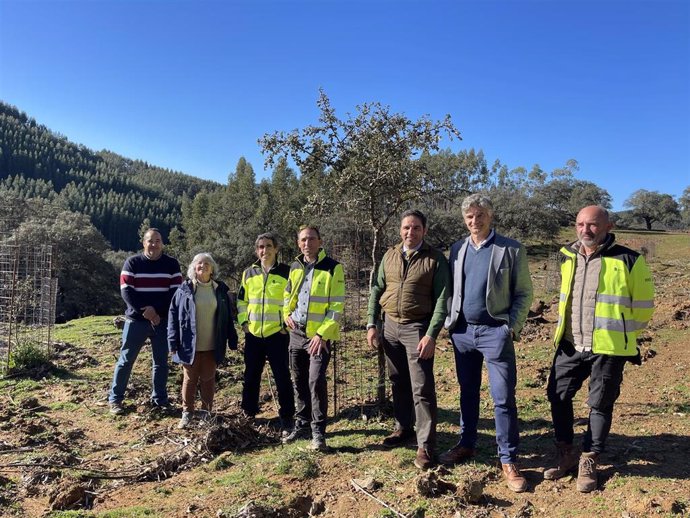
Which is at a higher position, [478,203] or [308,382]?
[478,203]

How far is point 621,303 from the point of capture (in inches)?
128

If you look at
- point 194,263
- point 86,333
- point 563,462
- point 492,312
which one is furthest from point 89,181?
point 563,462

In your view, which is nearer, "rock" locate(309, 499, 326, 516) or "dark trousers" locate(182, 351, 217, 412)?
"rock" locate(309, 499, 326, 516)

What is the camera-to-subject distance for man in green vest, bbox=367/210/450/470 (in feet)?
12.2

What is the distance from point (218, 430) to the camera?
4.55m

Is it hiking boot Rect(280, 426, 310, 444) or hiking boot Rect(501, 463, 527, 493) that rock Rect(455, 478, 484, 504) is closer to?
hiking boot Rect(501, 463, 527, 493)

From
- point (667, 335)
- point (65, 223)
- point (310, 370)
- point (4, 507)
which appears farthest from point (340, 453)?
point (65, 223)

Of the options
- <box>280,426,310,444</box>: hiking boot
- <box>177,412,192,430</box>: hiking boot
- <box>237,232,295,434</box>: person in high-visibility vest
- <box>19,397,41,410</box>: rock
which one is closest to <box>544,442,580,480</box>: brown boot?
<box>280,426,310,444</box>: hiking boot

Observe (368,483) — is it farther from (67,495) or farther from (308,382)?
(67,495)

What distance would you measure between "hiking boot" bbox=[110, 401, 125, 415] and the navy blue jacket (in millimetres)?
1449

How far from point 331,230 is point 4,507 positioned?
66.8 ft

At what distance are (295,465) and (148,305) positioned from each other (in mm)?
2912

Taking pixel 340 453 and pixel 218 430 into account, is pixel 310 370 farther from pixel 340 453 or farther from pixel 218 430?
pixel 218 430

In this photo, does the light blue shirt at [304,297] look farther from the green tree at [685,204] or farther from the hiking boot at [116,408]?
the green tree at [685,204]
